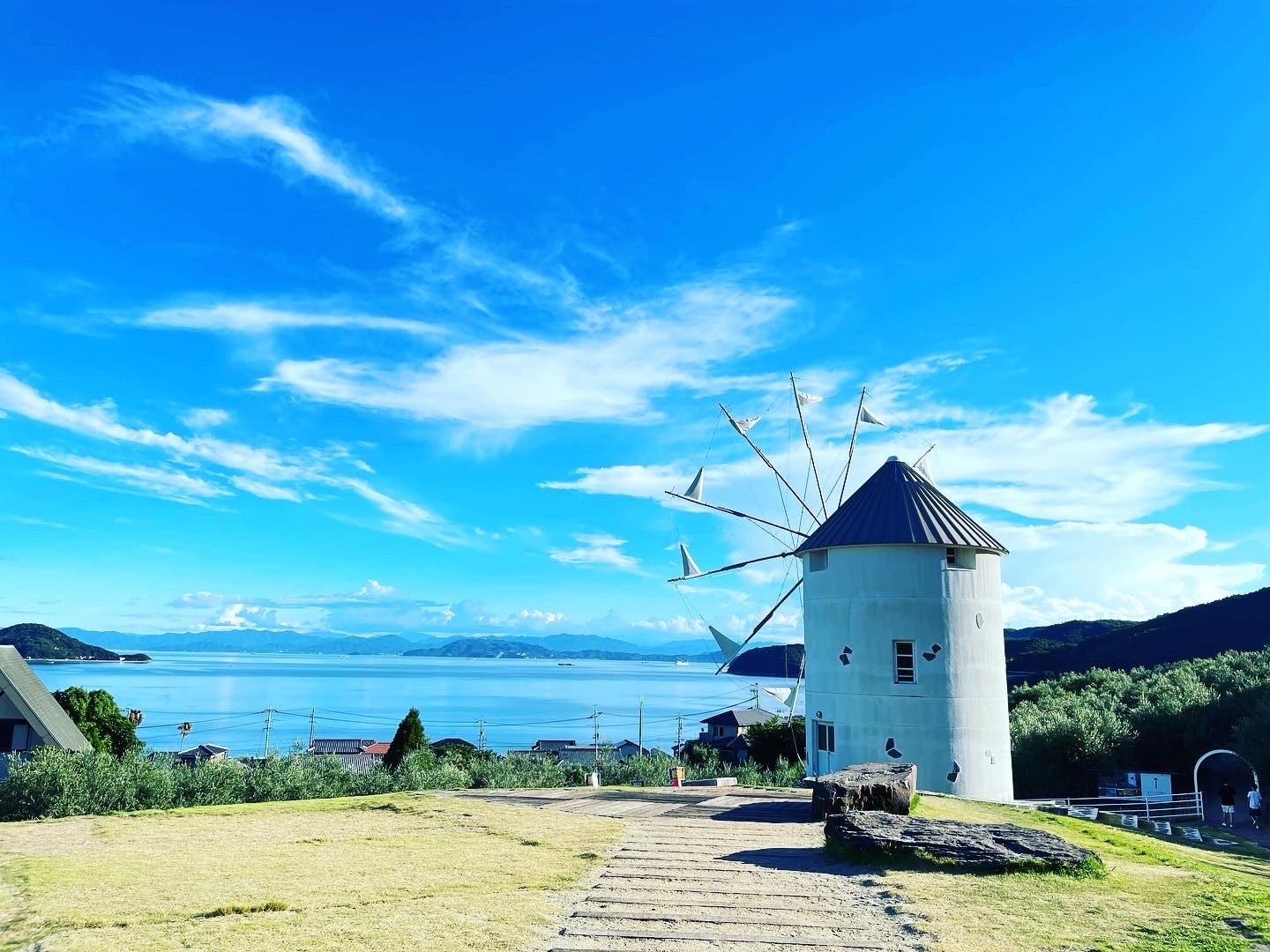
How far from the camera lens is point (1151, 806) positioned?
94.8 feet

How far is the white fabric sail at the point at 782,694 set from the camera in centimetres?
3134

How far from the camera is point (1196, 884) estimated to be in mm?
11625

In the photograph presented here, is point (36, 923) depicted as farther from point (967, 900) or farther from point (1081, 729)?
point (1081, 729)

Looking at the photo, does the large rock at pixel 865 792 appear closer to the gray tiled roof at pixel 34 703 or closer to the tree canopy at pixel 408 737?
the gray tiled roof at pixel 34 703

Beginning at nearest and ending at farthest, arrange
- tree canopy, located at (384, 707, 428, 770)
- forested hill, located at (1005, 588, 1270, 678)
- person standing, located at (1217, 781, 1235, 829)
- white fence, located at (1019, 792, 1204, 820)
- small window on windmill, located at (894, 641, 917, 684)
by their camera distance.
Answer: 1. small window on windmill, located at (894, 641, 917, 684)
2. white fence, located at (1019, 792, 1204, 820)
3. person standing, located at (1217, 781, 1235, 829)
4. tree canopy, located at (384, 707, 428, 770)
5. forested hill, located at (1005, 588, 1270, 678)

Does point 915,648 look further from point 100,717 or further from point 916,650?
point 100,717

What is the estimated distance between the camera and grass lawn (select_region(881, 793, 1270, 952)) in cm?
866

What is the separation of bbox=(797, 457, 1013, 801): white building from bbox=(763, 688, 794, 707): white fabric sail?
625 centimetres

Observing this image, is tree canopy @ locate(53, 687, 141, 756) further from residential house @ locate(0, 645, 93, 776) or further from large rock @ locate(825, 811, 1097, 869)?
large rock @ locate(825, 811, 1097, 869)

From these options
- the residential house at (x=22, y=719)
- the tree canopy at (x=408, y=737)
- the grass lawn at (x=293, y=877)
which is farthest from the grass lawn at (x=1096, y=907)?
the tree canopy at (x=408, y=737)

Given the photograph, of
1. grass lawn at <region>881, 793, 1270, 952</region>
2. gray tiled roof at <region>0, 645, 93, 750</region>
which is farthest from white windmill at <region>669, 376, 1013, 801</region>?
gray tiled roof at <region>0, 645, 93, 750</region>

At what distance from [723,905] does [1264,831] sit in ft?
92.8

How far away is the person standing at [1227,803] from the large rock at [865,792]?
69.3ft

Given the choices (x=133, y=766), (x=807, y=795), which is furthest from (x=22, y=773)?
(x=807, y=795)
